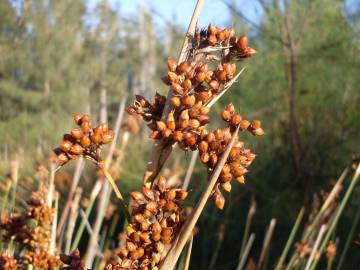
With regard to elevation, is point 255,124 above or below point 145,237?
above

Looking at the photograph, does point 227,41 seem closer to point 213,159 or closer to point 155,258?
point 213,159

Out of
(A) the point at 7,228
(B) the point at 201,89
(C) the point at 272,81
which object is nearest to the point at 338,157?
(C) the point at 272,81

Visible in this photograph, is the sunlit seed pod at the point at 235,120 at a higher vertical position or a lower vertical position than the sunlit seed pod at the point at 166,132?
higher

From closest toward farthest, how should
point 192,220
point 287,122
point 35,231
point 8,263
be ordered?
point 192,220
point 8,263
point 35,231
point 287,122

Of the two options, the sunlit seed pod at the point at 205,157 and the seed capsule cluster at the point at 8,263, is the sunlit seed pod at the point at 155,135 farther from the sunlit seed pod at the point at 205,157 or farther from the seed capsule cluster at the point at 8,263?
the seed capsule cluster at the point at 8,263

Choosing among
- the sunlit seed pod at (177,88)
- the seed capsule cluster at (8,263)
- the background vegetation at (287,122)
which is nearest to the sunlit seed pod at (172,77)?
the sunlit seed pod at (177,88)

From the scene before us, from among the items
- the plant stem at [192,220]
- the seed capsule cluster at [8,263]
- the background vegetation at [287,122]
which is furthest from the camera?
the background vegetation at [287,122]

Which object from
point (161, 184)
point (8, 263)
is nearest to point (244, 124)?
point (161, 184)
